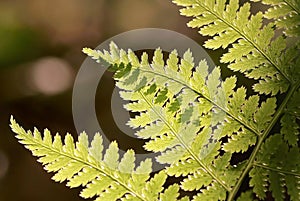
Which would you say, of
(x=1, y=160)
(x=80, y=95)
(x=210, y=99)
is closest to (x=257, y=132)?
(x=210, y=99)

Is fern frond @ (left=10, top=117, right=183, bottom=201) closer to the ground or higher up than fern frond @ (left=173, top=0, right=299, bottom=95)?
closer to the ground

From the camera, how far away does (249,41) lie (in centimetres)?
61

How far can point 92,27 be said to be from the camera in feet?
6.84

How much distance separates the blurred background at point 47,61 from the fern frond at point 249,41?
1.32 m

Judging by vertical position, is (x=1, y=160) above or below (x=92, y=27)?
below

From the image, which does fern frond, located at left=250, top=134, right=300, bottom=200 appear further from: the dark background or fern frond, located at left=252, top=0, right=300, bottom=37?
the dark background

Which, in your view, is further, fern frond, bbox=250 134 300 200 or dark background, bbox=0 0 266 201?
dark background, bbox=0 0 266 201

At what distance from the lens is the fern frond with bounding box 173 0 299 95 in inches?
23.7

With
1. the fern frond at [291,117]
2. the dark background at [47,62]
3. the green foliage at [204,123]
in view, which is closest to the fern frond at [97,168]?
the green foliage at [204,123]

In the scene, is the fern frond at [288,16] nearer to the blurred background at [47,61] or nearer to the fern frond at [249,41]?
the fern frond at [249,41]

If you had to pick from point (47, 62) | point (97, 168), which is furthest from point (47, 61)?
point (97, 168)

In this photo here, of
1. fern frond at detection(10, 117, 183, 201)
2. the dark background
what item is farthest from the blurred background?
fern frond at detection(10, 117, 183, 201)

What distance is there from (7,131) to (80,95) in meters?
0.31

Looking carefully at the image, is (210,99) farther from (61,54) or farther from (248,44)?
(61,54)
